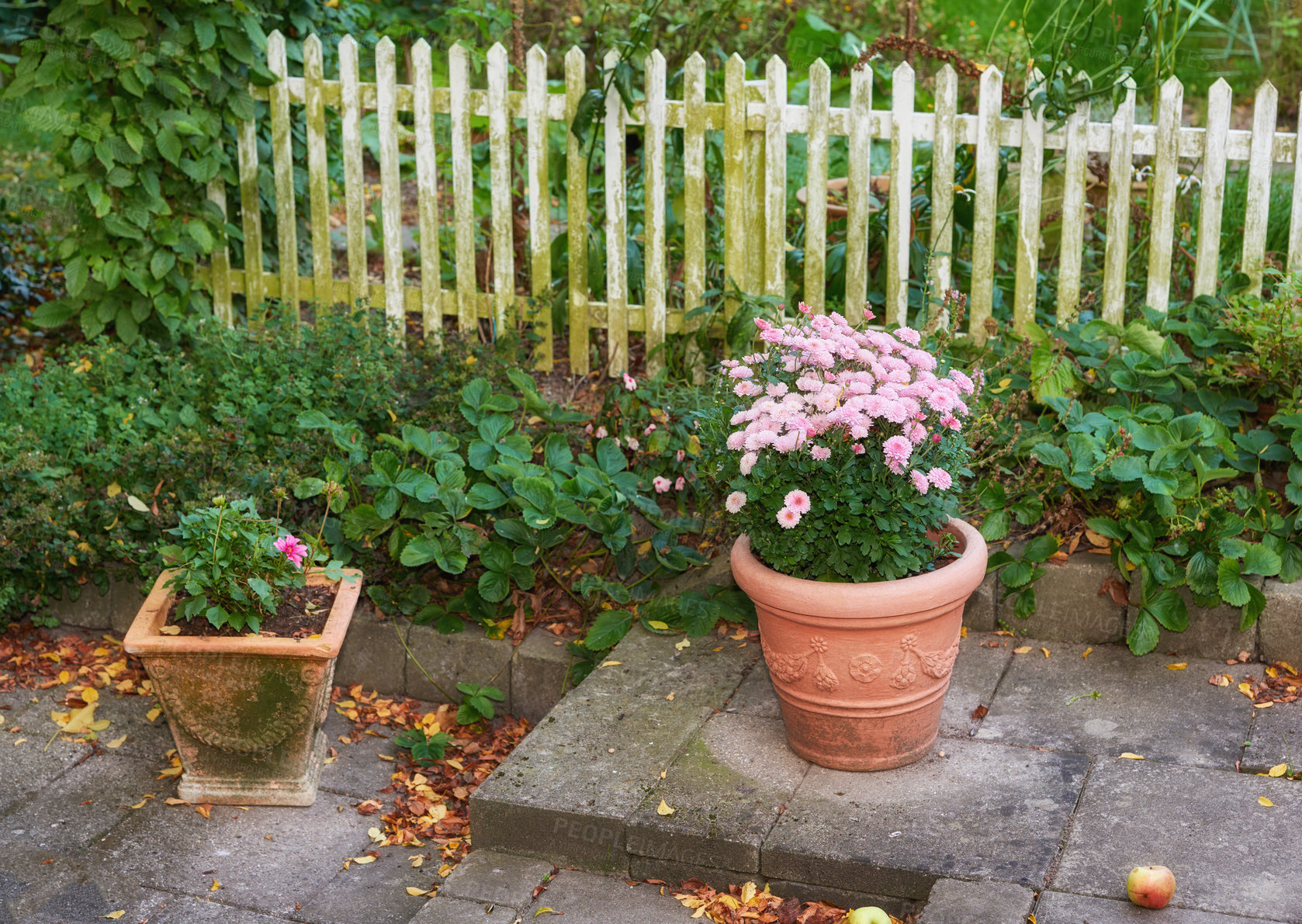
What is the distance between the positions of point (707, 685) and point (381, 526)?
112 cm

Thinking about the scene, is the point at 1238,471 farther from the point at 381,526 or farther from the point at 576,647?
the point at 381,526

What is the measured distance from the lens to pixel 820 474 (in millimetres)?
2682

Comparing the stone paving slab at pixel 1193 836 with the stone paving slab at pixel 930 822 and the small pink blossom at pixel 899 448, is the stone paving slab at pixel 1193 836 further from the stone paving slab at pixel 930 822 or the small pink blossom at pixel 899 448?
the small pink blossom at pixel 899 448

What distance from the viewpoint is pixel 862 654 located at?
276 cm

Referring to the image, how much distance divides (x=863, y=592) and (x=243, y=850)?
66.4 inches

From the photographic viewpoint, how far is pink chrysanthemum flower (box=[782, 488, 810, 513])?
2.63 m

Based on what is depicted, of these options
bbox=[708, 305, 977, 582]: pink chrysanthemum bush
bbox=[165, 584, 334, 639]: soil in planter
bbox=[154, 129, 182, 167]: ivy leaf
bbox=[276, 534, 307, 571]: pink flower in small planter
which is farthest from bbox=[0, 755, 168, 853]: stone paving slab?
bbox=[154, 129, 182, 167]: ivy leaf

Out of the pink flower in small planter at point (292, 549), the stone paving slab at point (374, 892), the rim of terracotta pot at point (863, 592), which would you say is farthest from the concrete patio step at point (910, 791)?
the pink flower in small planter at point (292, 549)

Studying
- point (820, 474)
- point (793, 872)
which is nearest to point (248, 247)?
point (820, 474)

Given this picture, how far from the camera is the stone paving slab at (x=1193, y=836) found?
7.73 feet

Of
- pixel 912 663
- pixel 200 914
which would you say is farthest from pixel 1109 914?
pixel 200 914

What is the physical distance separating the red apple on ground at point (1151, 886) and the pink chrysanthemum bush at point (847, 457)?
77 cm

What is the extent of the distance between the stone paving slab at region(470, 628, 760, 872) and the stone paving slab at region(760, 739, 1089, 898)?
36 centimetres

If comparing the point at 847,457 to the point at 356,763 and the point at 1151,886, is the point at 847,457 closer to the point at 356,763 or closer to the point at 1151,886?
the point at 1151,886
